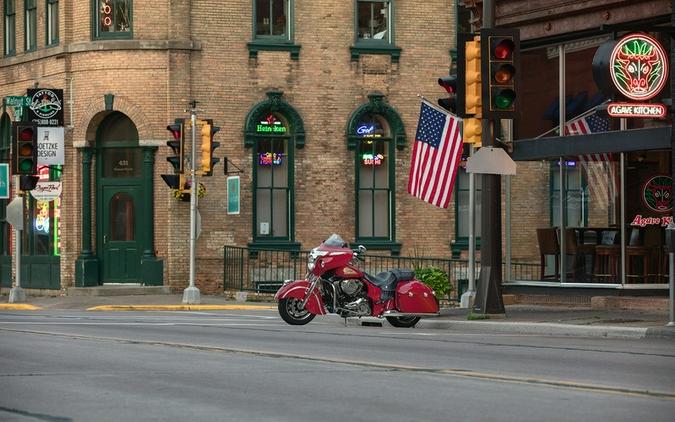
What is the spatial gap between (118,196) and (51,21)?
5.14 metres

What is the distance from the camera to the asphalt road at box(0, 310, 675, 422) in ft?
36.1

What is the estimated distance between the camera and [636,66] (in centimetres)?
2359

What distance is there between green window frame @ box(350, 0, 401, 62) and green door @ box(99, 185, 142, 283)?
689cm

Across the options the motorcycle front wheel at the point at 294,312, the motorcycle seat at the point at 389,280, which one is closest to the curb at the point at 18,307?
the motorcycle front wheel at the point at 294,312

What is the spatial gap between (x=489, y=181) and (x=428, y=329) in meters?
2.63

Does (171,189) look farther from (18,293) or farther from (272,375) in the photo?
(272,375)

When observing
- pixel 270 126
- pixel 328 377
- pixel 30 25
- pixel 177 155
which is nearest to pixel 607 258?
pixel 177 155

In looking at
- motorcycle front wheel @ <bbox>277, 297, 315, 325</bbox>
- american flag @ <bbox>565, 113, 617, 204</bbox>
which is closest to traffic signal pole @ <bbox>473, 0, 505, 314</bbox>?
motorcycle front wheel @ <bbox>277, 297, 315, 325</bbox>

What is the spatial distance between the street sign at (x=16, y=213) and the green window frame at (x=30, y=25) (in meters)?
5.40

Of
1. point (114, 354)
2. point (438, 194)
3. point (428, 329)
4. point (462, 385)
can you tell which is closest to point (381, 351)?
point (114, 354)

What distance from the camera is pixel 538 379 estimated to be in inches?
523

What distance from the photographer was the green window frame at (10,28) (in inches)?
1620

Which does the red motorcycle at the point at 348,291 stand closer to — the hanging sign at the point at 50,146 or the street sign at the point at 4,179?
the hanging sign at the point at 50,146

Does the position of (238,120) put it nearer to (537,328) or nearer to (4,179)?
(4,179)
